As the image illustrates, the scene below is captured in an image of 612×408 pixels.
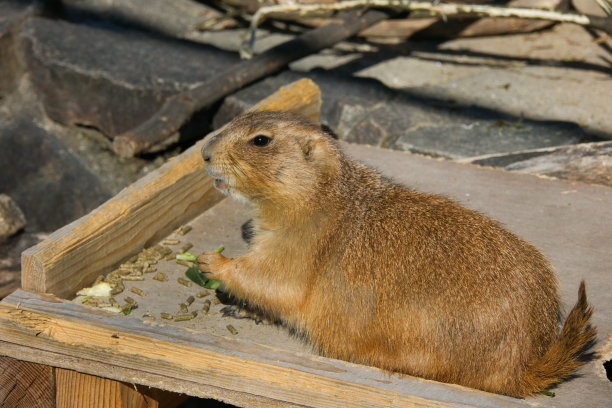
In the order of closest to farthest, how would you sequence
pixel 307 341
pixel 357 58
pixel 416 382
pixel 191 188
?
pixel 416 382, pixel 307 341, pixel 191 188, pixel 357 58

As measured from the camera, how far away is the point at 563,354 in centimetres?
254

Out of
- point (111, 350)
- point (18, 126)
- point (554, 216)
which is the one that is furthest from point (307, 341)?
point (18, 126)

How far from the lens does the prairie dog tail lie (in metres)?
2.50

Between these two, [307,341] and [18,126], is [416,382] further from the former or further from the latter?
[18,126]

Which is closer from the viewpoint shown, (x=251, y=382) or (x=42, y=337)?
(x=251, y=382)

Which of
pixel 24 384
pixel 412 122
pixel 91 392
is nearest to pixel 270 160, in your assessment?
pixel 91 392

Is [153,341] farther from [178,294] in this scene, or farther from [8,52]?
[8,52]

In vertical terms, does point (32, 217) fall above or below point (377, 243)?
below

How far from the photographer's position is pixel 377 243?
2.79 metres

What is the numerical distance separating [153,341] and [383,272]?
844 millimetres

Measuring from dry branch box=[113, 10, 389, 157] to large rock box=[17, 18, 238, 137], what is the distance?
430 millimetres

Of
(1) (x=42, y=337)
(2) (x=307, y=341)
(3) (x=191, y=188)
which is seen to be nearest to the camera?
(1) (x=42, y=337)

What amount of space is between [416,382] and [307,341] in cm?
55

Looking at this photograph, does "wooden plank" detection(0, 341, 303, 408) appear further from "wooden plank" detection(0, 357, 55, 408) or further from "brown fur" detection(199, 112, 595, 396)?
"brown fur" detection(199, 112, 595, 396)
